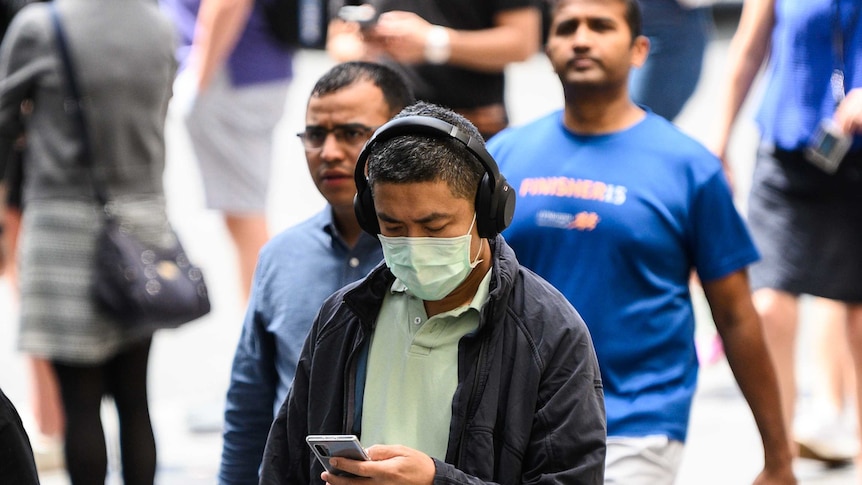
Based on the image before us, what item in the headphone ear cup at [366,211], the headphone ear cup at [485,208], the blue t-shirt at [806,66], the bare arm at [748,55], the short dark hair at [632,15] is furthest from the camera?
the bare arm at [748,55]

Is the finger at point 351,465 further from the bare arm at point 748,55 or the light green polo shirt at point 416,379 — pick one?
the bare arm at point 748,55

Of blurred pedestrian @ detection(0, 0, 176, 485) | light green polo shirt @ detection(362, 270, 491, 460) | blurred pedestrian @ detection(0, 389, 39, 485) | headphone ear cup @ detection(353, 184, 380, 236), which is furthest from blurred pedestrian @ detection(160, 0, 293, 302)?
blurred pedestrian @ detection(0, 389, 39, 485)

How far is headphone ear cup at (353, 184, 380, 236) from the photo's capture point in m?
3.05

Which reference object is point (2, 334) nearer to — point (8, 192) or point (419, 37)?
point (8, 192)

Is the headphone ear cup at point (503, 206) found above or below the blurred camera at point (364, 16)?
below

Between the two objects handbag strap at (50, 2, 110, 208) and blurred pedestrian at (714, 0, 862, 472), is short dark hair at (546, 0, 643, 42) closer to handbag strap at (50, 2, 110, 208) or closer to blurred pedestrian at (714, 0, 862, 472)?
blurred pedestrian at (714, 0, 862, 472)

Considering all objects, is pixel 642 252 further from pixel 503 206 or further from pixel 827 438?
pixel 827 438

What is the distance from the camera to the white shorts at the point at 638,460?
3.85 m

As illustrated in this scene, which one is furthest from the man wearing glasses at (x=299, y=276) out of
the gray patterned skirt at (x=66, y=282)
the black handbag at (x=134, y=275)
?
the gray patterned skirt at (x=66, y=282)

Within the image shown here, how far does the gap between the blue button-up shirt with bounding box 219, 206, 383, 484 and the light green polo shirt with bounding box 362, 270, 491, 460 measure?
667 millimetres

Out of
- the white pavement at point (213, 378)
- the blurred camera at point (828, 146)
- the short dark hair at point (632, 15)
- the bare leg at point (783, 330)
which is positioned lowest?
the white pavement at point (213, 378)

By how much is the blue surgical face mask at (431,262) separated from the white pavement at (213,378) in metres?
3.31

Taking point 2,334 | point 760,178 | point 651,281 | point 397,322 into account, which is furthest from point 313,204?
point 397,322

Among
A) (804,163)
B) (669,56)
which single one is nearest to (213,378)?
(669,56)
